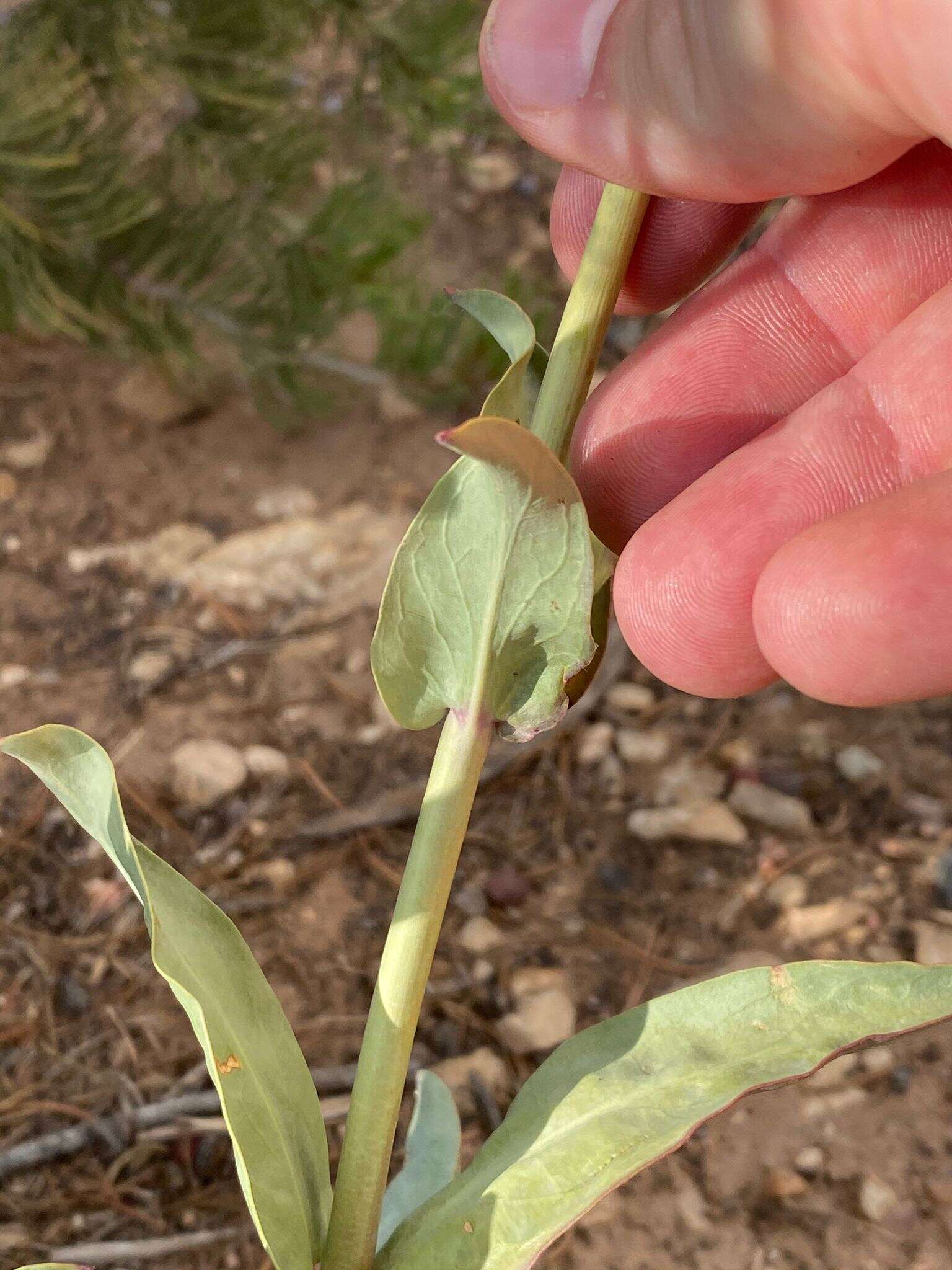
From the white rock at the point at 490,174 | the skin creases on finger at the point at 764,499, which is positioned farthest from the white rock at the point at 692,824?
the white rock at the point at 490,174

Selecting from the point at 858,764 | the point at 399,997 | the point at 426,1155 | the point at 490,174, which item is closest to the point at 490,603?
the point at 399,997

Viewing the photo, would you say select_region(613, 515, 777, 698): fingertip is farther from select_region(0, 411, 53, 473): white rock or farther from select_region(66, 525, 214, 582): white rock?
select_region(0, 411, 53, 473): white rock

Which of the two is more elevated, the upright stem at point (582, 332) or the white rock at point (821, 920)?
the upright stem at point (582, 332)

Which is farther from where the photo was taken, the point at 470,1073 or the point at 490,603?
the point at 470,1073

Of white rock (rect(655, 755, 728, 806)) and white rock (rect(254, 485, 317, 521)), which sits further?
white rock (rect(254, 485, 317, 521))

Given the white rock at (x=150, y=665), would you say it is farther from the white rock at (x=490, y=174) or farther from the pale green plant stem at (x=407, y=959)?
the white rock at (x=490, y=174)

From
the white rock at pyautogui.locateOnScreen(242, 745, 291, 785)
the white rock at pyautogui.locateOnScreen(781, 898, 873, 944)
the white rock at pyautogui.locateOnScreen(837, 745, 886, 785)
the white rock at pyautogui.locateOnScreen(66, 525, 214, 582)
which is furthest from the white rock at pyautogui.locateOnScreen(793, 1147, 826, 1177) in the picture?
the white rock at pyautogui.locateOnScreen(66, 525, 214, 582)

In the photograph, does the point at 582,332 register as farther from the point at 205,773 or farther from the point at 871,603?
the point at 205,773
